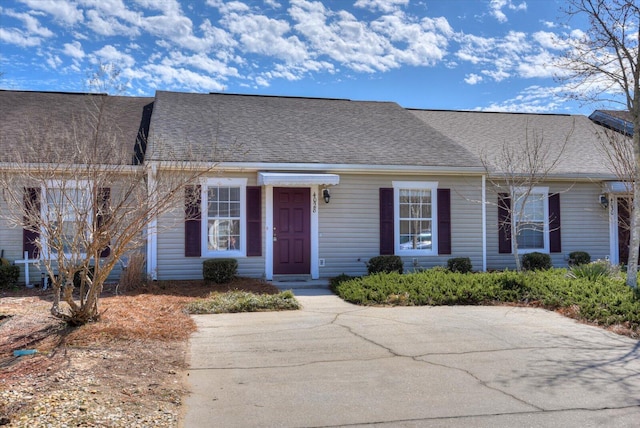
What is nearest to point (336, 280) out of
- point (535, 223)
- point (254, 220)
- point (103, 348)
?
point (254, 220)

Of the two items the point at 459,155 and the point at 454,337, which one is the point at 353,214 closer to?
the point at 459,155

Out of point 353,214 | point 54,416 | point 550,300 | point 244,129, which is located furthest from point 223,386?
point 244,129

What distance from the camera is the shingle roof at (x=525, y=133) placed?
46.2 feet

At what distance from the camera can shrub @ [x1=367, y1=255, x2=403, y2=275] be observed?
11883 mm

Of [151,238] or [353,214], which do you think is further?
[353,214]

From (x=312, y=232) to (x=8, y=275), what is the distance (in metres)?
6.39

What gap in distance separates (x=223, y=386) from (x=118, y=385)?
946 mm

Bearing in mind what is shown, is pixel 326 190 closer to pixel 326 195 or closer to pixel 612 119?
pixel 326 195

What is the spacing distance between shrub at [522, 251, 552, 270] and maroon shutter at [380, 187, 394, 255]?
350 centimetres

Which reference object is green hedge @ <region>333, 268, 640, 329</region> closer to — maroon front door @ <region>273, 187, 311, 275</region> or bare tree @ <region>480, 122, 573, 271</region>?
maroon front door @ <region>273, 187, 311, 275</region>

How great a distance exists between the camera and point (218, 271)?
1095cm

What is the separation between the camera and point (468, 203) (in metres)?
12.9

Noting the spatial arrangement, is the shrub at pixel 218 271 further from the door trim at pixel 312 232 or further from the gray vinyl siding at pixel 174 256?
the door trim at pixel 312 232

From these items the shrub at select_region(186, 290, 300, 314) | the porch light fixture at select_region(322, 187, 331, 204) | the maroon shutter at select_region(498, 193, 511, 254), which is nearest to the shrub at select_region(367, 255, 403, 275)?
the porch light fixture at select_region(322, 187, 331, 204)
